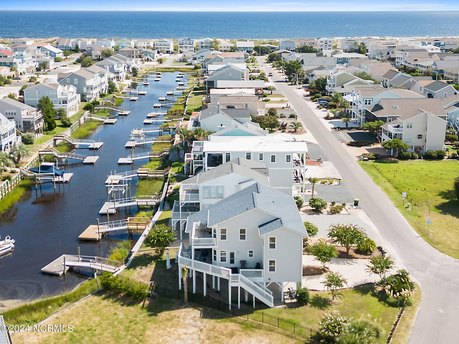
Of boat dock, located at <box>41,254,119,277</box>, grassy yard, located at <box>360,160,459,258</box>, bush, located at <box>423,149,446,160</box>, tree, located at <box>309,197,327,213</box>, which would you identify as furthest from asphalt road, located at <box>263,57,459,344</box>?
boat dock, located at <box>41,254,119,277</box>

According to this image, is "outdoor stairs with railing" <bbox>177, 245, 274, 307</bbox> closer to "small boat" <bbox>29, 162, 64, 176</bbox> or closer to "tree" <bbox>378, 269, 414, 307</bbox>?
"tree" <bbox>378, 269, 414, 307</bbox>

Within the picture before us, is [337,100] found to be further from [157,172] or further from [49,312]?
[49,312]

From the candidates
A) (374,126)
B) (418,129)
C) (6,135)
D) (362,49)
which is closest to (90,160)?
(6,135)

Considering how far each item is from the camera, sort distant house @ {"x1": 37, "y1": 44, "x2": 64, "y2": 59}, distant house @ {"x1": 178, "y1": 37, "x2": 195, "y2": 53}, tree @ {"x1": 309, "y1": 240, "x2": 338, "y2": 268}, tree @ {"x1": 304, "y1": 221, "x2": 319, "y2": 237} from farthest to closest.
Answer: distant house @ {"x1": 178, "y1": 37, "x2": 195, "y2": 53}, distant house @ {"x1": 37, "y1": 44, "x2": 64, "y2": 59}, tree @ {"x1": 304, "y1": 221, "x2": 319, "y2": 237}, tree @ {"x1": 309, "y1": 240, "x2": 338, "y2": 268}

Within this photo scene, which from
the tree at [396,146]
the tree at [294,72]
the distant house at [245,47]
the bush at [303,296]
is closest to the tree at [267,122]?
the tree at [396,146]

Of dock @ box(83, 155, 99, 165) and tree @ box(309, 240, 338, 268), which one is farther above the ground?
tree @ box(309, 240, 338, 268)

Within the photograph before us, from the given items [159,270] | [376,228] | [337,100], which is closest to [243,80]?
[337,100]

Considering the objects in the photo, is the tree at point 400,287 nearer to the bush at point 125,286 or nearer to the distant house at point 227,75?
the bush at point 125,286
